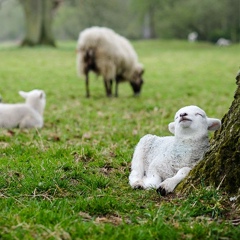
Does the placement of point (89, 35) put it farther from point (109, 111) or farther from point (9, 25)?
point (9, 25)

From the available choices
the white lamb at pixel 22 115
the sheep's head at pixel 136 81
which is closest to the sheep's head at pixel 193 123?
the white lamb at pixel 22 115

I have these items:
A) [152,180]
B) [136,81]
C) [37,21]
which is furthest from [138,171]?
[37,21]

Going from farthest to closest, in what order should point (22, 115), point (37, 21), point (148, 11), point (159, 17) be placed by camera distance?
point (159, 17), point (148, 11), point (37, 21), point (22, 115)

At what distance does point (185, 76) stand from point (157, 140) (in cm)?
1641

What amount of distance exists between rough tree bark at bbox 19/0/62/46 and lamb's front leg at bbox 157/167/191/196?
111 feet

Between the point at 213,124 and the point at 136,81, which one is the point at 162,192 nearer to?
the point at 213,124

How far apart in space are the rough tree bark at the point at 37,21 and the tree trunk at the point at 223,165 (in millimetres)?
34017

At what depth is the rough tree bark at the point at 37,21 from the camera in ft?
123

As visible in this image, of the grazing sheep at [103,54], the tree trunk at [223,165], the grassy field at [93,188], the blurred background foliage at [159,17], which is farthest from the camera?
the blurred background foliage at [159,17]

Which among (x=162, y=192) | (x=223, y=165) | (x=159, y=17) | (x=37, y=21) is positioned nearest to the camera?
(x=223, y=165)

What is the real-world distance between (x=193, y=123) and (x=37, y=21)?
34.2 meters

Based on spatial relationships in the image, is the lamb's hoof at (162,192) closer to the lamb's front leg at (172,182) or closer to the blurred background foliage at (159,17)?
the lamb's front leg at (172,182)

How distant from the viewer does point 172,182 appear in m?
4.46

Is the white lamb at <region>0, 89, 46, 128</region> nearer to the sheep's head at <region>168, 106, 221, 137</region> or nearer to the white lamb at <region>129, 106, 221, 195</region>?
the white lamb at <region>129, 106, 221, 195</region>
